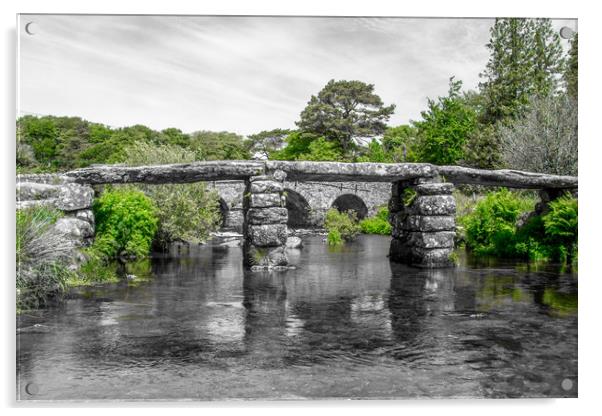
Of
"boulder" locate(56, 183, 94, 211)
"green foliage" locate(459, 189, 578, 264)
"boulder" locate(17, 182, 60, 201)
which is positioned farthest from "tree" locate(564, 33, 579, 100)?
"boulder" locate(56, 183, 94, 211)

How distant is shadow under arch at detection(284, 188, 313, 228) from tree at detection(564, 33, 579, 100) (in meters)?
20.9

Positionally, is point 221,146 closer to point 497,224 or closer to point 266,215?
point 497,224

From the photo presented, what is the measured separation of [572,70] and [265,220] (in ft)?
22.6

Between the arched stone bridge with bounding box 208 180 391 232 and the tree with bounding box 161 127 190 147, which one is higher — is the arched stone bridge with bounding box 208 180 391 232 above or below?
below

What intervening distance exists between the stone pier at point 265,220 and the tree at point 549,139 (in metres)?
6.25

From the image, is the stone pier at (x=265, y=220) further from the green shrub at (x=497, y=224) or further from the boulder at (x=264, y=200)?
the green shrub at (x=497, y=224)

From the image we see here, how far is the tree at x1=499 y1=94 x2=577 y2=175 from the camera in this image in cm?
1230

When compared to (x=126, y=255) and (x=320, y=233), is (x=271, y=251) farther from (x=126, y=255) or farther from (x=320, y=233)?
(x=320, y=233)

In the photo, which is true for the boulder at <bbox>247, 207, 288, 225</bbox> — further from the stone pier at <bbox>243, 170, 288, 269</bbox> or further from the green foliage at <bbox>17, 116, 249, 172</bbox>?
the green foliage at <bbox>17, 116, 249, 172</bbox>

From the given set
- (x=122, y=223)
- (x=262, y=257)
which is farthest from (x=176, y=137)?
(x=262, y=257)

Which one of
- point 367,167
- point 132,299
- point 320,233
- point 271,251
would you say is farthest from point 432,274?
point 320,233

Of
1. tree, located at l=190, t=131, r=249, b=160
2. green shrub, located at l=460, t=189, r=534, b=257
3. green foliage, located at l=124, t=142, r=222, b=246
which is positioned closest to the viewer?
green shrub, located at l=460, t=189, r=534, b=257

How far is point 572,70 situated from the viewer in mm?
10141

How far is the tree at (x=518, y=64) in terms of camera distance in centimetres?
840
